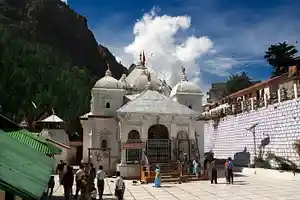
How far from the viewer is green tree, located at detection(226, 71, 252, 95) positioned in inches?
2317

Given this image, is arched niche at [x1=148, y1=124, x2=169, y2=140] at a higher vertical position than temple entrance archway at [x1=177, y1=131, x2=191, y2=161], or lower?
higher

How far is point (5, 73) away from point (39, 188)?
39.8 m

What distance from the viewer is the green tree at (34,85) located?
38.9 m

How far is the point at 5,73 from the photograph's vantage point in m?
39.7

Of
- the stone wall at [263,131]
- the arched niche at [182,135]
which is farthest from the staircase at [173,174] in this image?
the stone wall at [263,131]

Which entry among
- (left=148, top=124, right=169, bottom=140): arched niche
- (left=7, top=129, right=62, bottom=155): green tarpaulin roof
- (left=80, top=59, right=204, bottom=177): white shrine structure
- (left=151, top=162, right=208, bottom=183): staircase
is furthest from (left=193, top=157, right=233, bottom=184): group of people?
(left=7, top=129, right=62, bottom=155): green tarpaulin roof

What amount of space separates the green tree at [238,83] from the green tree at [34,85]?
2409 centimetres

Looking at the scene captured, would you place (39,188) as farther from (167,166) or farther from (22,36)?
(22,36)

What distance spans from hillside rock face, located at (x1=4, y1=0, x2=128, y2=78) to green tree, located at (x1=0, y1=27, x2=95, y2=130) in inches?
542

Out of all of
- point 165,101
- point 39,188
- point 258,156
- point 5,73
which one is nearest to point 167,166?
point 165,101

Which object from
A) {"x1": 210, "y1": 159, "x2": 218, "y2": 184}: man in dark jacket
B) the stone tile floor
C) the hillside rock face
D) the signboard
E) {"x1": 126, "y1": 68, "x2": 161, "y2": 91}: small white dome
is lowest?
the stone tile floor

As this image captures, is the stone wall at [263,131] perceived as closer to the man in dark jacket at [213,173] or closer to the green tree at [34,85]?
the man in dark jacket at [213,173]

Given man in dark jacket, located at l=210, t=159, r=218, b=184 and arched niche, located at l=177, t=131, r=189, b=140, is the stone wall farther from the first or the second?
arched niche, located at l=177, t=131, r=189, b=140

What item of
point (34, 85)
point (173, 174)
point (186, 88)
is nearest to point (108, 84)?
point (186, 88)
